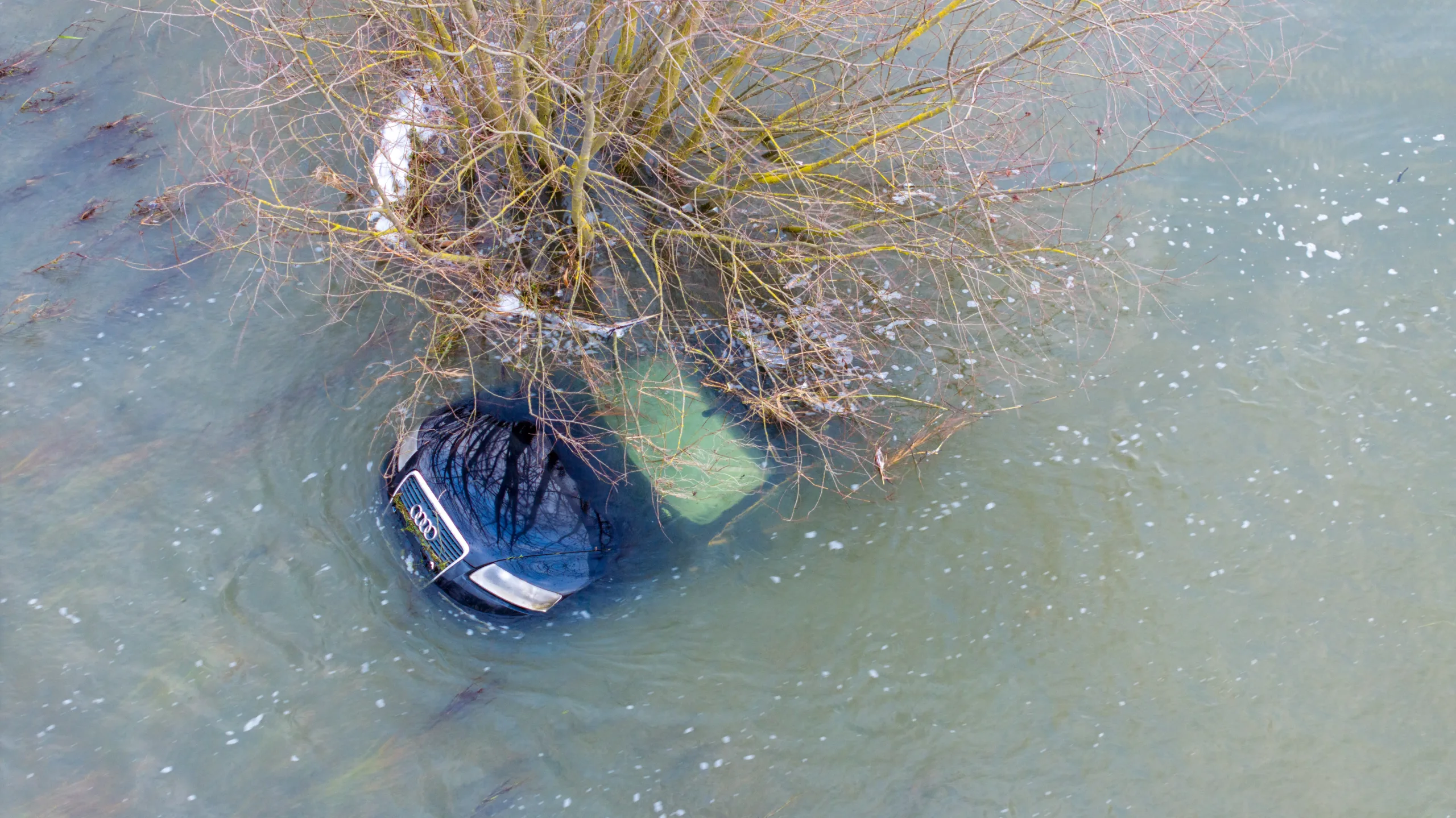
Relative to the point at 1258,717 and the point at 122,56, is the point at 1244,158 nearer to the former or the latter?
the point at 1258,717

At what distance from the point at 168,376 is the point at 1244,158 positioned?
9586 millimetres

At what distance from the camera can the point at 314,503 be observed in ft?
21.0

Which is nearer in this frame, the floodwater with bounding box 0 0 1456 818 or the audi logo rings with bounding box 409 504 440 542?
the audi logo rings with bounding box 409 504 440 542

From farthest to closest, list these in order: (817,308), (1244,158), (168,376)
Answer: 1. (1244,158)
2. (168,376)
3. (817,308)

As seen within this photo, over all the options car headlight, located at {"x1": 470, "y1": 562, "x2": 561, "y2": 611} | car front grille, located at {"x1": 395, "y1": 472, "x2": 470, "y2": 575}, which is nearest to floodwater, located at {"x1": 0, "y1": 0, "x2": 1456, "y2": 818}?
car headlight, located at {"x1": 470, "y1": 562, "x2": 561, "y2": 611}

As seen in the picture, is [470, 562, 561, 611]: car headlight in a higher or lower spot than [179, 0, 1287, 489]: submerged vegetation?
lower

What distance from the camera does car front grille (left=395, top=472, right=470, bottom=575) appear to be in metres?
5.62

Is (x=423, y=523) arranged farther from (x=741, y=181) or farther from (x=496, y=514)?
(x=741, y=181)

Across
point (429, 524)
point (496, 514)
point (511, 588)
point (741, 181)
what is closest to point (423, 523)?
point (429, 524)

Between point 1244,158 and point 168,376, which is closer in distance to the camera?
point 168,376

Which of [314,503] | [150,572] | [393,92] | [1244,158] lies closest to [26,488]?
[150,572]

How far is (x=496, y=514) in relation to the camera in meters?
5.68

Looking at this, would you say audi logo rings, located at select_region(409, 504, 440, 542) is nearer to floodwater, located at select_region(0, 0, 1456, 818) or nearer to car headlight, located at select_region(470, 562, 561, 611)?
car headlight, located at select_region(470, 562, 561, 611)

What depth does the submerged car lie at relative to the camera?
5648mm
